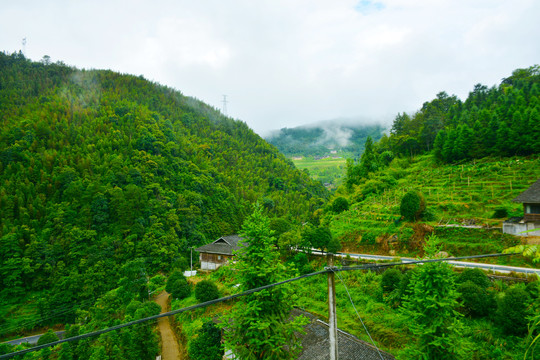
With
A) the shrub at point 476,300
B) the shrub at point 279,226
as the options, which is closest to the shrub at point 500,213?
the shrub at point 476,300

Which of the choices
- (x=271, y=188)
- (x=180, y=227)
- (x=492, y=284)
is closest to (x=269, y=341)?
(x=492, y=284)

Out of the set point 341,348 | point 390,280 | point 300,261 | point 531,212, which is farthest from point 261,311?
point 531,212

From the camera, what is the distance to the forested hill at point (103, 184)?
36938mm

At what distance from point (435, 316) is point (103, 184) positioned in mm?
52046

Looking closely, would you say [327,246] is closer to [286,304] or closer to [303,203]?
[286,304]

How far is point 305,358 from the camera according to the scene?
11.7 metres

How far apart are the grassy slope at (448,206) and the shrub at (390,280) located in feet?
14.2

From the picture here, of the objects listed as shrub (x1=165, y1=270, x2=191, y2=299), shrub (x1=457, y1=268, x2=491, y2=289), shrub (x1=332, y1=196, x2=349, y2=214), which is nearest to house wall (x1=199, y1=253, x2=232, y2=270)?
shrub (x1=165, y1=270, x2=191, y2=299)

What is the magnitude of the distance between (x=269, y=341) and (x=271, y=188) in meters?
69.4

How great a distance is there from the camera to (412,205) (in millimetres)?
20828

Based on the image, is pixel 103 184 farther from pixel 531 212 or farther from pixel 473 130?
pixel 473 130

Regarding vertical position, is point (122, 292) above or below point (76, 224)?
below

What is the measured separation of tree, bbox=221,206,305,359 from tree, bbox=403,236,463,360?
11.7 feet

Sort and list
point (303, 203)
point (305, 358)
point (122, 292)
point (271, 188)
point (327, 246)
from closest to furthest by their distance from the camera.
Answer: point (305, 358)
point (327, 246)
point (122, 292)
point (303, 203)
point (271, 188)
